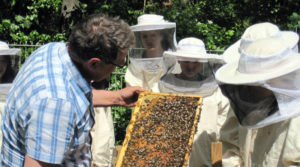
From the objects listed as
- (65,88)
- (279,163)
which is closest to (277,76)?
(279,163)

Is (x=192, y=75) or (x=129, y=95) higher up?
(x=129, y=95)

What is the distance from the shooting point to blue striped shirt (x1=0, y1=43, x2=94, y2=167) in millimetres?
2332

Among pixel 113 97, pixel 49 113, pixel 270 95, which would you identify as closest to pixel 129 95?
pixel 113 97

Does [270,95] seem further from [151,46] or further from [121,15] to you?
[121,15]

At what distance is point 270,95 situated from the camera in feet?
9.30

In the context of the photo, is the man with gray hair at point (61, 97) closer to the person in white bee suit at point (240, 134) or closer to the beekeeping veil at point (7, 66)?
the person in white bee suit at point (240, 134)

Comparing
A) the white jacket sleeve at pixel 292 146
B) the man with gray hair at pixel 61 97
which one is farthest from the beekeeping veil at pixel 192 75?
the man with gray hair at pixel 61 97

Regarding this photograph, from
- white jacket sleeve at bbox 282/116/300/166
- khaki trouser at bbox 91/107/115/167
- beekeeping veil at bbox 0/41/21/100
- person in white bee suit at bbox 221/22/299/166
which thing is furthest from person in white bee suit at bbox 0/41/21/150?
white jacket sleeve at bbox 282/116/300/166

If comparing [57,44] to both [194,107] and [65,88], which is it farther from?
[194,107]

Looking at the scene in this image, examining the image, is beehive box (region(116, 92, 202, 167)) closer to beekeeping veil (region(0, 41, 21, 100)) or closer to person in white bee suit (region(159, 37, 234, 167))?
person in white bee suit (region(159, 37, 234, 167))

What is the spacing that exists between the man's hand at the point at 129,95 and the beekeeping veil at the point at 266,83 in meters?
0.83

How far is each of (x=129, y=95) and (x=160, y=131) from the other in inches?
20.2

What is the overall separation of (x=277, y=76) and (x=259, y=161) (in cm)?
73

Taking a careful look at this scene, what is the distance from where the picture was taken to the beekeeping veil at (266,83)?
271cm
